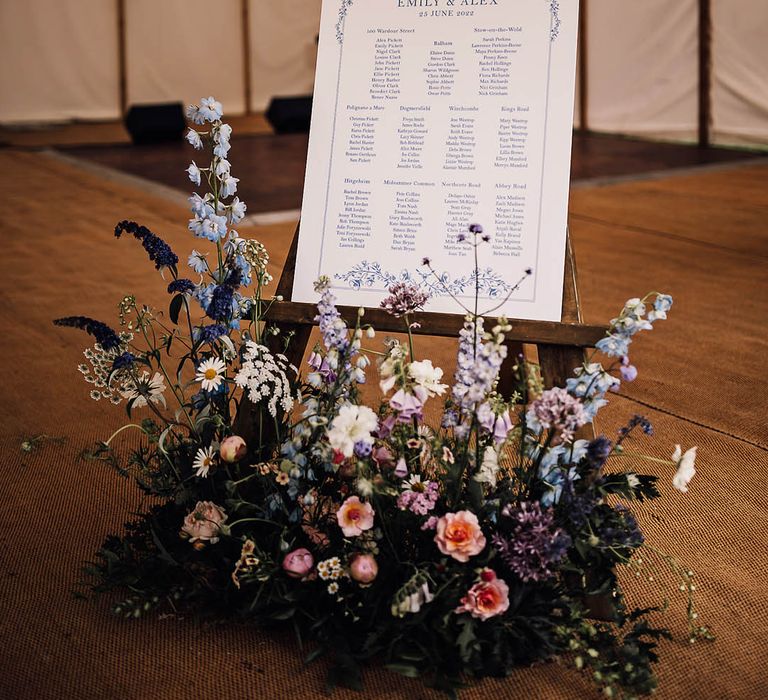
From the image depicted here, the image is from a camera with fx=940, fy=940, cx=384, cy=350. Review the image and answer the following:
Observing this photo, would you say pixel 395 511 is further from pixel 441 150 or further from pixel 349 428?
pixel 441 150

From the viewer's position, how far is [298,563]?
5.37 ft

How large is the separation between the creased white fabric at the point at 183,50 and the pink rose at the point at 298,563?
10.9 metres

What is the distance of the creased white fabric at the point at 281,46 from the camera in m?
13.0

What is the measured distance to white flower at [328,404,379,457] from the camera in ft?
5.09

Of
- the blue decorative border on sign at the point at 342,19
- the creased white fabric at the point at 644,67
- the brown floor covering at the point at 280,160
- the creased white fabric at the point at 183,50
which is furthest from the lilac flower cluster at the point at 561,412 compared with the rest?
the creased white fabric at the point at 183,50

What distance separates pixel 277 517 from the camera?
179 centimetres

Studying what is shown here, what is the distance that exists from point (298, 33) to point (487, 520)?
Answer: 12675mm

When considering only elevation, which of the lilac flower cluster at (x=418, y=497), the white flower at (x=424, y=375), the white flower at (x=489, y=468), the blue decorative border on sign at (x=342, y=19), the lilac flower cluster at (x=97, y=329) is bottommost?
the lilac flower cluster at (x=418, y=497)

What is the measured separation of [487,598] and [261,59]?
12.7 m

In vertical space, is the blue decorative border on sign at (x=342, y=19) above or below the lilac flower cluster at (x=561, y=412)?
above

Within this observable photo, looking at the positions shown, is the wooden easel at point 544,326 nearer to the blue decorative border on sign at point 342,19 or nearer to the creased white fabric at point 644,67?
the blue decorative border on sign at point 342,19

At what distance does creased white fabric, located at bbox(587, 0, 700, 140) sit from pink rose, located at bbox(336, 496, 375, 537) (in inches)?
345

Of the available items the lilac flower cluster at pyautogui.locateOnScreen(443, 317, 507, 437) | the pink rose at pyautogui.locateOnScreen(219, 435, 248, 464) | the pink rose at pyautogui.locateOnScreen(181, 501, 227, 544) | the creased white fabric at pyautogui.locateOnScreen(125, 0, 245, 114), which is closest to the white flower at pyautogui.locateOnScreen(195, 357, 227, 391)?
the pink rose at pyautogui.locateOnScreen(219, 435, 248, 464)

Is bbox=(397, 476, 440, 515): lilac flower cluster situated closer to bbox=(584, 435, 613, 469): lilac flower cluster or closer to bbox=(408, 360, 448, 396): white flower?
bbox=(408, 360, 448, 396): white flower
